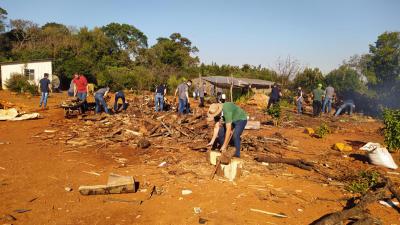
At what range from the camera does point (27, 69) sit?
85.6ft

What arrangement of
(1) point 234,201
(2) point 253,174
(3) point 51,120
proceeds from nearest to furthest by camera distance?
(1) point 234,201 < (2) point 253,174 < (3) point 51,120


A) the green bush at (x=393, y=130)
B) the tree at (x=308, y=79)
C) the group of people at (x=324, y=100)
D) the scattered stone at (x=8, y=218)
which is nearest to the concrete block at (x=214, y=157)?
the scattered stone at (x=8, y=218)

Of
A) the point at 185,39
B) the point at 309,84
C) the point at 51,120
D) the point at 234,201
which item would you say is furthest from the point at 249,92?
the point at 185,39

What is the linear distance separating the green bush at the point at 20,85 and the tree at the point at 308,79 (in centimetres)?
2123

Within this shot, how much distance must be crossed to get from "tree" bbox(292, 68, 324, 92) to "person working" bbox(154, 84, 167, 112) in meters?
16.5

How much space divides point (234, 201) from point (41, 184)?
3.58m

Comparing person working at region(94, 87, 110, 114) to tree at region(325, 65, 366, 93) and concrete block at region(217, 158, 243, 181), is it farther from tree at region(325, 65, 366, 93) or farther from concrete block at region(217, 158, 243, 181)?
tree at region(325, 65, 366, 93)

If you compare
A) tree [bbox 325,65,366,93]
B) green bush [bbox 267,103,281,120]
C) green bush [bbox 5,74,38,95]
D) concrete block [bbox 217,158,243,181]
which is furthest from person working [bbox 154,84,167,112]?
tree [bbox 325,65,366,93]

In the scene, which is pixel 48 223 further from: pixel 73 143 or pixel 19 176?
pixel 73 143

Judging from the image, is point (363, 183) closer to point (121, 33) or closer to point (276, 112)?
point (276, 112)

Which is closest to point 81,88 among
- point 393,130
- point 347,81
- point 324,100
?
point 393,130

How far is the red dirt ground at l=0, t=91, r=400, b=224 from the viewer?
4613 mm

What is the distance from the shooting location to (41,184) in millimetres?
5789

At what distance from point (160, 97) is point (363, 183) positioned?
10.0 metres
